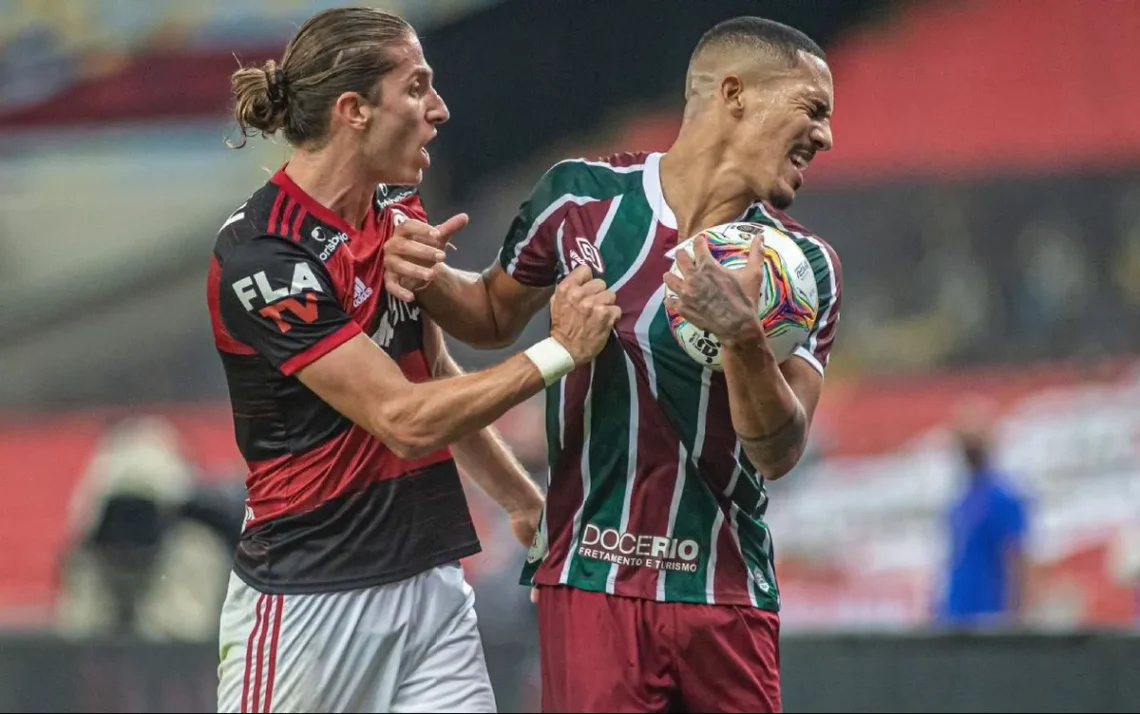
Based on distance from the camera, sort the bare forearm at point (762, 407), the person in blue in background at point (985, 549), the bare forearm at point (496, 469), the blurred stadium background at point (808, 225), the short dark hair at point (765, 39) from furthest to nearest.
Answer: the blurred stadium background at point (808, 225) < the person in blue in background at point (985, 549) < the bare forearm at point (496, 469) < the short dark hair at point (765, 39) < the bare forearm at point (762, 407)

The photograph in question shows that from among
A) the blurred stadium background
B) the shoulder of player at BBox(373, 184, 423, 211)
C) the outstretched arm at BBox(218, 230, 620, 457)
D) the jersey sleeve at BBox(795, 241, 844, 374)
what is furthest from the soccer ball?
the blurred stadium background

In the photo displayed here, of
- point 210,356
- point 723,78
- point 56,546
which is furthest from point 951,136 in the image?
point 723,78

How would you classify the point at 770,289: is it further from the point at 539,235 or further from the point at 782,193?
the point at 539,235

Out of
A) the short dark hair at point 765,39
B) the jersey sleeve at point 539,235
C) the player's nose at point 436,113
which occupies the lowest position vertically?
the jersey sleeve at point 539,235

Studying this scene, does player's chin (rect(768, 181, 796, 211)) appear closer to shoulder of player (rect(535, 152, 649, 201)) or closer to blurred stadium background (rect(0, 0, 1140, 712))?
shoulder of player (rect(535, 152, 649, 201))

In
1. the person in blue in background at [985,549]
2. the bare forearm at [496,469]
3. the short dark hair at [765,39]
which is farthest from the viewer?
the person in blue in background at [985,549]

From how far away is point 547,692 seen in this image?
10.4 ft

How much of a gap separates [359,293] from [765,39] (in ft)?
3.23

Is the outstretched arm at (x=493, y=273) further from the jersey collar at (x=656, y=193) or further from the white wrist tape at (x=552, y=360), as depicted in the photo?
the white wrist tape at (x=552, y=360)

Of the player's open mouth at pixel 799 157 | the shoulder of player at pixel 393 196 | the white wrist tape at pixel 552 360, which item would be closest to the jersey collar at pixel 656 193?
the player's open mouth at pixel 799 157

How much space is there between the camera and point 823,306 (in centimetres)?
318

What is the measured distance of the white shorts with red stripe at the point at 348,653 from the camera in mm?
3100

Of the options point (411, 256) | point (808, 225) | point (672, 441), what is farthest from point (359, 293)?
point (808, 225)

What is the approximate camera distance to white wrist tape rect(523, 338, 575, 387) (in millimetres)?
2994
